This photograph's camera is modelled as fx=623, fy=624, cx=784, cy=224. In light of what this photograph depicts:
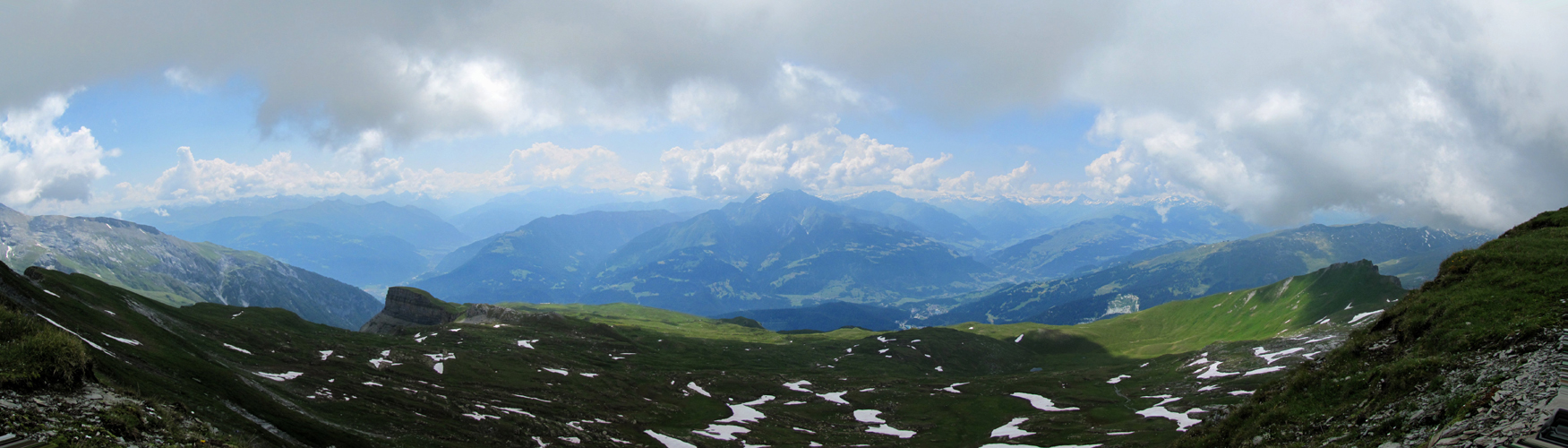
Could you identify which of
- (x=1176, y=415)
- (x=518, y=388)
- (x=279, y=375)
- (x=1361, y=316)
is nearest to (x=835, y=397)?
(x=1176, y=415)

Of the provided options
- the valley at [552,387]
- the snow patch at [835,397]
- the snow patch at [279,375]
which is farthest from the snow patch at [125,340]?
the snow patch at [835,397]

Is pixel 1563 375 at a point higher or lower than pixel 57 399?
higher

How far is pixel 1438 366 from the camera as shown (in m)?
23.7

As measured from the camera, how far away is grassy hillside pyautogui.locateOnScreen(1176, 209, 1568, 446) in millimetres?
20625

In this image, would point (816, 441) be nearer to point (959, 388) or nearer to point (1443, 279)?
point (959, 388)

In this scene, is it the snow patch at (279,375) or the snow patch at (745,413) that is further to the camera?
the snow patch at (745,413)

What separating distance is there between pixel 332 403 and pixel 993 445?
3244 inches

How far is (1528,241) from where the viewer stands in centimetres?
3216

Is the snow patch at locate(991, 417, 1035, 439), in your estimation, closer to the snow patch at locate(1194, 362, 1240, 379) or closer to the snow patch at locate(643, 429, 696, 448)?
the snow patch at locate(643, 429, 696, 448)

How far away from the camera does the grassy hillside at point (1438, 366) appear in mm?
20625

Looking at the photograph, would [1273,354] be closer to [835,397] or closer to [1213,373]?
[1213,373]

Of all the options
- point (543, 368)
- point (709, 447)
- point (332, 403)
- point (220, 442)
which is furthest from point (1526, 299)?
point (543, 368)

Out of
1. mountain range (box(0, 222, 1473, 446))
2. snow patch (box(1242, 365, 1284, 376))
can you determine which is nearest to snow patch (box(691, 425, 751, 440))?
mountain range (box(0, 222, 1473, 446))

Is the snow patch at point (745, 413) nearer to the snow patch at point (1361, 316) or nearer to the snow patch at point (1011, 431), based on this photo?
the snow patch at point (1011, 431)
